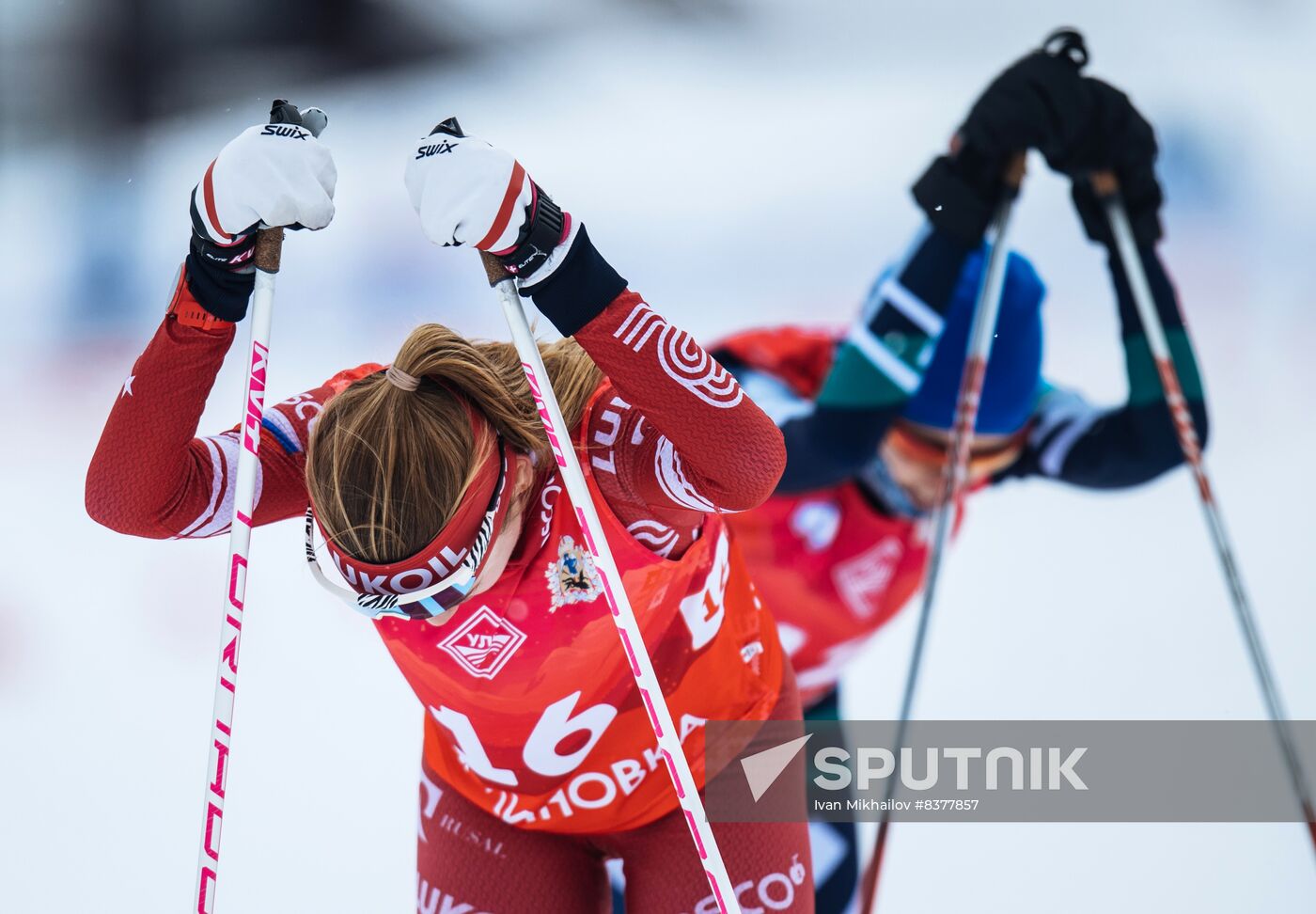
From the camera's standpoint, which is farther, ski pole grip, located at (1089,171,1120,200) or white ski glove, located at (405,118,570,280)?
ski pole grip, located at (1089,171,1120,200)

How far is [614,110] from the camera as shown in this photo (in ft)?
11.4

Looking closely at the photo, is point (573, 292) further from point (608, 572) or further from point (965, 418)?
point (965, 418)

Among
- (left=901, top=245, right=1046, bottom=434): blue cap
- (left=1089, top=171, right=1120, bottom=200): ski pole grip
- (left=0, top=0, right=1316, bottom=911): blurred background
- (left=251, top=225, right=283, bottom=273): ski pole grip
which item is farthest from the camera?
(left=0, top=0, right=1316, bottom=911): blurred background

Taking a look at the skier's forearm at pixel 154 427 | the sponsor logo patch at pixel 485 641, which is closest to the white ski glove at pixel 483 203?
the skier's forearm at pixel 154 427

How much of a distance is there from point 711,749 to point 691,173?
2.35 m

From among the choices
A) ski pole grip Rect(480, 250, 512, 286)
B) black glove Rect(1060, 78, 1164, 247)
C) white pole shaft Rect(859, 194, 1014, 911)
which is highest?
black glove Rect(1060, 78, 1164, 247)

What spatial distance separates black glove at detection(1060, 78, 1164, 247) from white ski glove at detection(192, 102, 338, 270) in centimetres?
120

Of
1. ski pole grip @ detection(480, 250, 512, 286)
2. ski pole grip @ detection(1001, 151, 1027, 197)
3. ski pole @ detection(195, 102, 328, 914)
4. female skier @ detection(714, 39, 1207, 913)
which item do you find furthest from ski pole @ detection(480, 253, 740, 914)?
ski pole grip @ detection(1001, 151, 1027, 197)

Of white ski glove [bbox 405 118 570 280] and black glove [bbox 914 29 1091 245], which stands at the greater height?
black glove [bbox 914 29 1091 245]

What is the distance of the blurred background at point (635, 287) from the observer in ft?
7.42

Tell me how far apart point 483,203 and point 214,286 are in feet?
0.94

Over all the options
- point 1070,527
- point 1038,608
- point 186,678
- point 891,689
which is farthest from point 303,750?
point 1070,527

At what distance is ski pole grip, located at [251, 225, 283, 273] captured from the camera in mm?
1185

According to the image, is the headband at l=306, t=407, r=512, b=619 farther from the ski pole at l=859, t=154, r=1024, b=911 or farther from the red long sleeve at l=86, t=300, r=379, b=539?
the ski pole at l=859, t=154, r=1024, b=911
